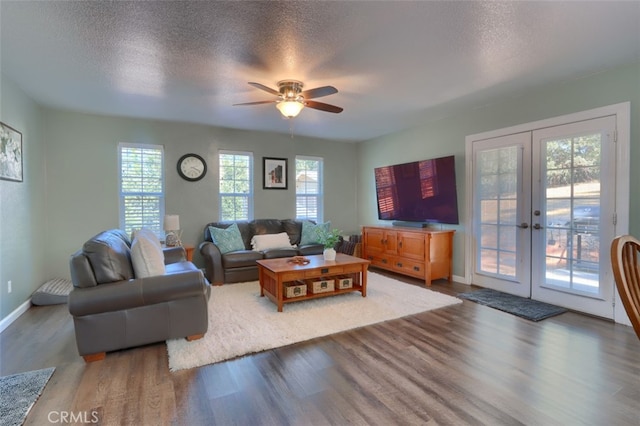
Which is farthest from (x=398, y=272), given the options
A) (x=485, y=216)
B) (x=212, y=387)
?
(x=212, y=387)

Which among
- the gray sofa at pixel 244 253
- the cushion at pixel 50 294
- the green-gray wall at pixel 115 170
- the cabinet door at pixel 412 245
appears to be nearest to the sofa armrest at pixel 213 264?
the gray sofa at pixel 244 253

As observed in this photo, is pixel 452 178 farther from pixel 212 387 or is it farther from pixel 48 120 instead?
pixel 48 120

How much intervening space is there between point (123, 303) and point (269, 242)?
280cm

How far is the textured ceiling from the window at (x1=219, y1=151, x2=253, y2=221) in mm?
1669

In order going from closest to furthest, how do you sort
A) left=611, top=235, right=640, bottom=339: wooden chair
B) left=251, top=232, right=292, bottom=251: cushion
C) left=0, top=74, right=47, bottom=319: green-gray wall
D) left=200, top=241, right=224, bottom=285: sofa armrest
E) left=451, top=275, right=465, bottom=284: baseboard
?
1. left=611, top=235, right=640, bottom=339: wooden chair
2. left=0, top=74, right=47, bottom=319: green-gray wall
3. left=200, top=241, right=224, bottom=285: sofa armrest
4. left=451, top=275, right=465, bottom=284: baseboard
5. left=251, top=232, right=292, bottom=251: cushion

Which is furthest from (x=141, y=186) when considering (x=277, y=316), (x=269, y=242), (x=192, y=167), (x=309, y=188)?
(x=277, y=316)

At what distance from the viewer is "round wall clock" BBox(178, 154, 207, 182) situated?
518 centimetres

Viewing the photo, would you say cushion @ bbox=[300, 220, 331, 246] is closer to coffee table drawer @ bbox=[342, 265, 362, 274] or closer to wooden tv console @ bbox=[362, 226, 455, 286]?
wooden tv console @ bbox=[362, 226, 455, 286]

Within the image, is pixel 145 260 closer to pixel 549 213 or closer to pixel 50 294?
pixel 50 294

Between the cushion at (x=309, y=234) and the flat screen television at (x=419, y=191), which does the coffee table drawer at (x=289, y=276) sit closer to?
the cushion at (x=309, y=234)

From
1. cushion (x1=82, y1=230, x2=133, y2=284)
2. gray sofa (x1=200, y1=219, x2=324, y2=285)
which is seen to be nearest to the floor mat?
gray sofa (x1=200, y1=219, x2=324, y2=285)

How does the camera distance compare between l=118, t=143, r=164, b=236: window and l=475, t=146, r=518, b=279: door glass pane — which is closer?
l=475, t=146, r=518, b=279: door glass pane

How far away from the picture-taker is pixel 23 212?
3.60 meters

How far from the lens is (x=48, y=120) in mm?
4352
